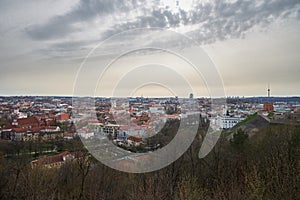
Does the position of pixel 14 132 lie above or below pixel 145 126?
below

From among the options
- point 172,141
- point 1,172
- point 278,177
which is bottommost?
point 1,172

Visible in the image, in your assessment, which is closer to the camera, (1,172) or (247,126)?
(1,172)

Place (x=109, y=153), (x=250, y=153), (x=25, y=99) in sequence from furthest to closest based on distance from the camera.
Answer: (x=25, y=99) < (x=250, y=153) < (x=109, y=153)

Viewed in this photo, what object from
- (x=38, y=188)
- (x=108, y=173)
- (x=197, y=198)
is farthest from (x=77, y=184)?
(x=197, y=198)

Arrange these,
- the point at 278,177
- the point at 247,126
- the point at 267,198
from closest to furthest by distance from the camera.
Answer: the point at 267,198
the point at 278,177
the point at 247,126

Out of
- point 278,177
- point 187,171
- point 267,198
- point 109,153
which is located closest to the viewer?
point 267,198

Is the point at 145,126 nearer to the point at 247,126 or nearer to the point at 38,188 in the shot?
the point at 38,188

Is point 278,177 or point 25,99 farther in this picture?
point 25,99

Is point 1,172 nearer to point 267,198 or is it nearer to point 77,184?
point 77,184

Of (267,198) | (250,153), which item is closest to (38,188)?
(267,198)

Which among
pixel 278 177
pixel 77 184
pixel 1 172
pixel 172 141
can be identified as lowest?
pixel 77 184
